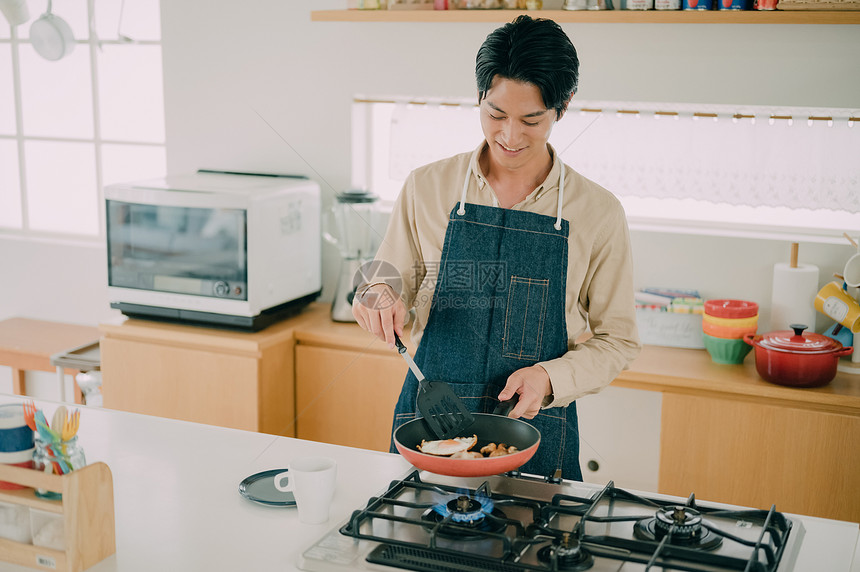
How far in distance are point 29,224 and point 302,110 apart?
5.33 feet

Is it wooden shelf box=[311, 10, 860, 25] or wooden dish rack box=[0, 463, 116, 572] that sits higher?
wooden shelf box=[311, 10, 860, 25]

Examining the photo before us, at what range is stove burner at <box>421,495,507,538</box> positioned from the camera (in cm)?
128

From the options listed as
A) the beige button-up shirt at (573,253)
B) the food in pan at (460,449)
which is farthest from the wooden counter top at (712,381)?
the food in pan at (460,449)

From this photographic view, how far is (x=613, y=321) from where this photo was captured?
180 cm

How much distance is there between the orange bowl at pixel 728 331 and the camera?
8.87 feet

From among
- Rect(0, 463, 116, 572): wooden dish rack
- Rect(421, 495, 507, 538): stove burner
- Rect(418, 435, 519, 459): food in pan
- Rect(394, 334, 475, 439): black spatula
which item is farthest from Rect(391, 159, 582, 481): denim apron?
Rect(0, 463, 116, 572): wooden dish rack

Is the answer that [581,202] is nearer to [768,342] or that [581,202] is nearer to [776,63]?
[768,342]

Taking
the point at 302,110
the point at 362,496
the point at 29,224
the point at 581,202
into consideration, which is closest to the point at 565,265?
the point at 581,202

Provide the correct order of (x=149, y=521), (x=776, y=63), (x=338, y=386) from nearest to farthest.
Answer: (x=149, y=521)
(x=776, y=63)
(x=338, y=386)

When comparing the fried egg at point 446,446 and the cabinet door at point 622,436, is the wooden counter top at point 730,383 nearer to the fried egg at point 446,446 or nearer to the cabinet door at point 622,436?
the cabinet door at point 622,436

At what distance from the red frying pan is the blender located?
1476mm

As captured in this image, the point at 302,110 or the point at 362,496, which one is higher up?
the point at 302,110

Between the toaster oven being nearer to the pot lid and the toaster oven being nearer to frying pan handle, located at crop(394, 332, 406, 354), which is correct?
frying pan handle, located at crop(394, 332, 406, 354)

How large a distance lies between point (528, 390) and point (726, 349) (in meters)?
1.33
